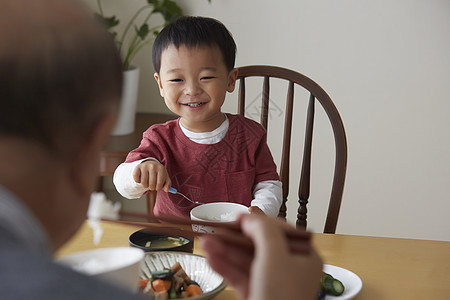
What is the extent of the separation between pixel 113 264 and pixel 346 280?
424 mm

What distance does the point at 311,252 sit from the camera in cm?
64

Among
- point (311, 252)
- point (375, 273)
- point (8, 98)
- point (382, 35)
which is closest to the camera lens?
point (8, 98)

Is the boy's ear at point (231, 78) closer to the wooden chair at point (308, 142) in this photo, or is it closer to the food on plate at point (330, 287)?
the wooden chair at point (308, 142)

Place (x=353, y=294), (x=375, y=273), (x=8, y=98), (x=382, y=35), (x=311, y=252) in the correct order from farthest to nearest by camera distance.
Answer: (x=382, y=35) < (x=375, y=273) < (x=353, y=294) < (x=311, y=252) < (x=8, y=98)

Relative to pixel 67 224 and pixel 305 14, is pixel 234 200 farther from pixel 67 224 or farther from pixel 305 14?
pixel 305 14

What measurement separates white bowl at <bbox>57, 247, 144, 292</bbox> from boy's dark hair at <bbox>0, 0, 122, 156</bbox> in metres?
0.42

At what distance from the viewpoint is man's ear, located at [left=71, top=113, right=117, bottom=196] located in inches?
18.3

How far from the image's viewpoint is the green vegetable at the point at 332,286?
3.21 feet

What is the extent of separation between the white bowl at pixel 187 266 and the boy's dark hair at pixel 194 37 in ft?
2.06

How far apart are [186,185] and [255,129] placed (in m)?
0.26

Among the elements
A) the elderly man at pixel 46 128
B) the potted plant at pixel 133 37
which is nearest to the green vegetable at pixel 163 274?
the elderly man at pixel 46 128

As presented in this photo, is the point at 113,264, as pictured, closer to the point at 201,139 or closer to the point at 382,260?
the point at 382,260

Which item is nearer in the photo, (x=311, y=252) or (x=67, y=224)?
(x=67, y=224)

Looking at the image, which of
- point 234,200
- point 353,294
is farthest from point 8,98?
point 234,200
